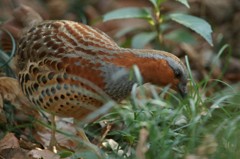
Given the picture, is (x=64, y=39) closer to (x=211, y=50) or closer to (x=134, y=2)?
(x=211, y=50)

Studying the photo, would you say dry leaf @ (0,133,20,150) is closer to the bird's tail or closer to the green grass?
the green grass

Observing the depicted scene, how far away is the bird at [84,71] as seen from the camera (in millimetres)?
4738

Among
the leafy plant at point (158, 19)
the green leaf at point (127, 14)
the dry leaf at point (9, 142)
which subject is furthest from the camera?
the green leaf at point (127, 14)

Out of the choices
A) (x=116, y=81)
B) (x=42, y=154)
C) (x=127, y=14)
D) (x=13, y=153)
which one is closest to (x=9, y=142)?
(x=13, y=153)

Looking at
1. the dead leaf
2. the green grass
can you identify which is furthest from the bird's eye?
the dead leaf

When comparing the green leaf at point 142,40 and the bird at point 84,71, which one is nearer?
the bird at point 84,71

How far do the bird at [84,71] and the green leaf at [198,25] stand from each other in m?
0.76

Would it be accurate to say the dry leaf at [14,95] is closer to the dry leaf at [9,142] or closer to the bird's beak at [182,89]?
the dry leaf at [9,142]

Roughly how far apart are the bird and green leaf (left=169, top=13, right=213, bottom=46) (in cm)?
76

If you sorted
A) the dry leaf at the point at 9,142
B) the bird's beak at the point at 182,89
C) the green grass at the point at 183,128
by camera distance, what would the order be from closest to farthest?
the green grass at the point at 183,128 → the bird's beak at the point at 182,89 → the dry leaf at the point at 9,142

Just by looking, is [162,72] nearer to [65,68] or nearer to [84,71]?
[84,71]

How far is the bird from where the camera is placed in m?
4.74

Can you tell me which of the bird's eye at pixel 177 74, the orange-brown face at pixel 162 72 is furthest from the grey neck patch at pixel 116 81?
the bird's eye at pixel 177 74

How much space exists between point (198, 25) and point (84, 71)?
1.25 meters
